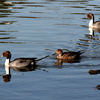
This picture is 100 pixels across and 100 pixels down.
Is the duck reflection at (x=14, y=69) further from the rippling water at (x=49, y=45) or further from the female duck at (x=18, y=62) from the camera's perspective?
the female duck at (x=18, y=62)

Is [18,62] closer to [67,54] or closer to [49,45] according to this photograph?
[67,54]

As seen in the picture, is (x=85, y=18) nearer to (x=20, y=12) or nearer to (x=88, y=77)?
(x=20, y=12)

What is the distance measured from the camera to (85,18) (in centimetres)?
3269

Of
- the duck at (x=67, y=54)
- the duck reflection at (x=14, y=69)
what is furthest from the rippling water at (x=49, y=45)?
the duck at (x=67, y=54)

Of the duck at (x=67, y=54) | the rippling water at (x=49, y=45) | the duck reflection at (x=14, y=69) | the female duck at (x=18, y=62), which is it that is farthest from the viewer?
the duck at (x=67, y=54)

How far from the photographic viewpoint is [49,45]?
74.7ft

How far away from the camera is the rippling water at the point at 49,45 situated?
15.5m

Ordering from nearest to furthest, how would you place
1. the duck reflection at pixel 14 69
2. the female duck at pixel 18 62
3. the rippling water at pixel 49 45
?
the rippling water at pixel 49 45 < the duck reflection at pixel 14 69 < the female duck at pixel 18 62

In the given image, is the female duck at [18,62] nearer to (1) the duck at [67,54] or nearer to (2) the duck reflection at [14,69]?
(2) the duck reflection at [14,69]

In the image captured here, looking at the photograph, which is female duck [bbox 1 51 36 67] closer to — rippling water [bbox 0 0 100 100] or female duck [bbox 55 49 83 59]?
rippling water [bbox 0 0 100 100]

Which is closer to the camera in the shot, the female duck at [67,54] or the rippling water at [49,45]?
the rippling water at [49,45]

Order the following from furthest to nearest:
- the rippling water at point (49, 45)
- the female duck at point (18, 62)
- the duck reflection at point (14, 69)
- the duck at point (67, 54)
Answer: the duck at point (67, 54)
the female duck at point (18, 62)
the duck reflection at point (14, 69)
the rippling water at point (49, 45)

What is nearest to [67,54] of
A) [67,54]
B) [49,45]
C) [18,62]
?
[67,54]

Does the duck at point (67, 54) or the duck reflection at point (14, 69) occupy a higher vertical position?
the duck at point (67, 54)
